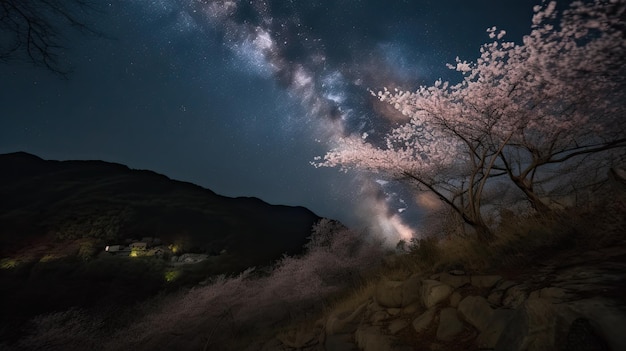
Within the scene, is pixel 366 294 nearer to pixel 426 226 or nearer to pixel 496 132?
pixel 496 132

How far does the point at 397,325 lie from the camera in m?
6.37

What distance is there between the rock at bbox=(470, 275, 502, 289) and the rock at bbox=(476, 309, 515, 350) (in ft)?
3.28

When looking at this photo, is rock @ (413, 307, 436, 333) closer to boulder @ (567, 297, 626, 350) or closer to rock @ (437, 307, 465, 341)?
A: rock @ (437, 307, 465, 341)

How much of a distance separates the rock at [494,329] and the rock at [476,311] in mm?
117

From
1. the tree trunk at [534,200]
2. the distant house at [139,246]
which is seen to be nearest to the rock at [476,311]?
the tree trunk at [534,200]

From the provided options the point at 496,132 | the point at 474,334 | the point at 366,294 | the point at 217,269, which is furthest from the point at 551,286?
A: the point at 217,269

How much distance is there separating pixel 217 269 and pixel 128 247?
1294 centimetres

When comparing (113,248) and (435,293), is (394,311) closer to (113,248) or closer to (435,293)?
(435,293)

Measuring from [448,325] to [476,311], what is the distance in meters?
0.62

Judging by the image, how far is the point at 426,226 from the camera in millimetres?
23453

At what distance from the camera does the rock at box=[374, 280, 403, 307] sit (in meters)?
7.24

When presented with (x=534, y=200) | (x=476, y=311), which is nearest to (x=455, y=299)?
(x=476, y=311)

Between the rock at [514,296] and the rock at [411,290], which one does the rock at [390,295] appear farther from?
the rock at [514,296]

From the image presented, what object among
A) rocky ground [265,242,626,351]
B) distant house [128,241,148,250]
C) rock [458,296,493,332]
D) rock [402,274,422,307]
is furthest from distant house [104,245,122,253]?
rock [458,296,493,332]
